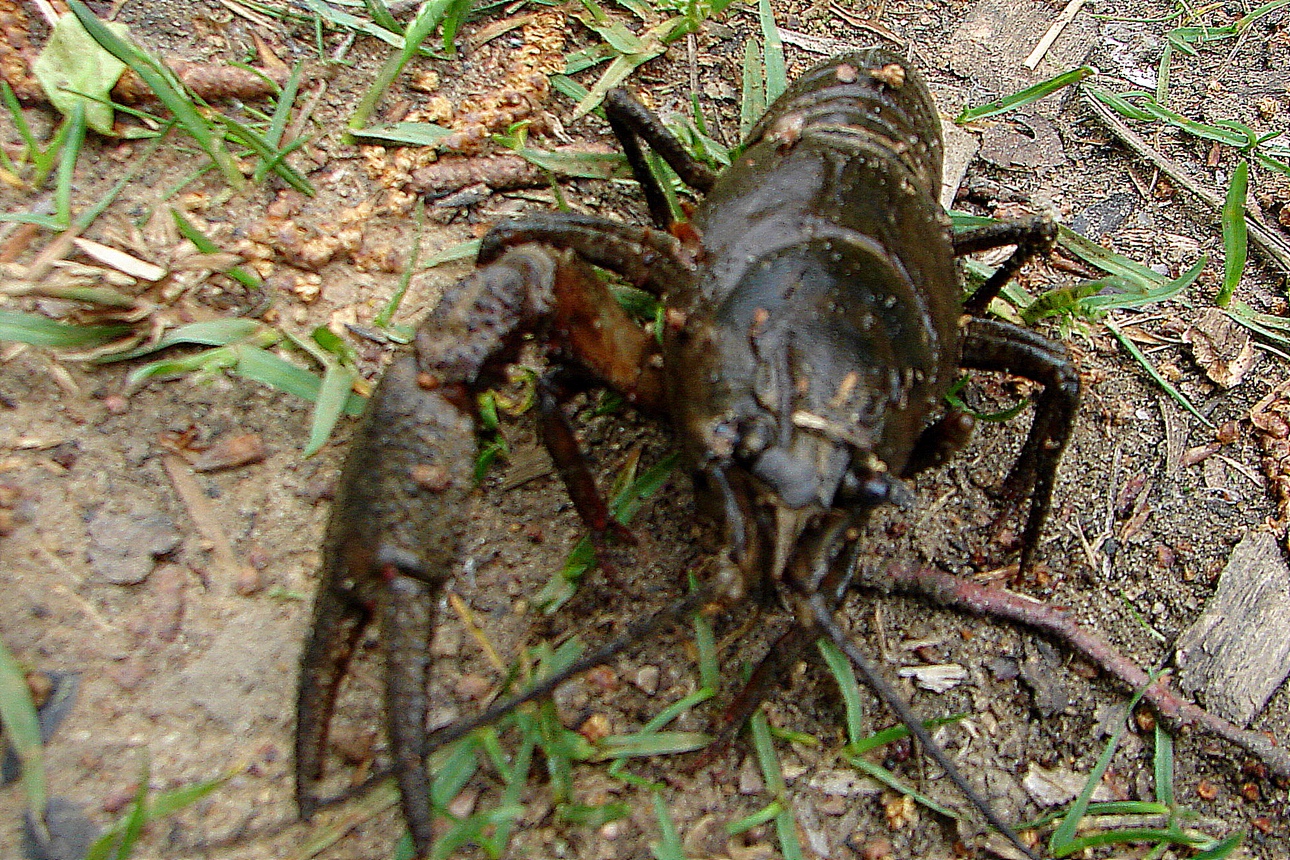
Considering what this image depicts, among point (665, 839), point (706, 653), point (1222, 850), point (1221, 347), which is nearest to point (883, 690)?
point (706, 653)

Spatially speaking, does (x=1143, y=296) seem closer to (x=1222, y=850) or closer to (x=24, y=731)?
(x=1222, y=850)

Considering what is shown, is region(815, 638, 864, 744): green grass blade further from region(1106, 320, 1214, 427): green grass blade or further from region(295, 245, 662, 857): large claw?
region(1106, 320, 1214, 427): green grass blade

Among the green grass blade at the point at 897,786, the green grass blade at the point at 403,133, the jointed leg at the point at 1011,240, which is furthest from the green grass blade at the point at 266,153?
the green grass blade at the point at 897,786

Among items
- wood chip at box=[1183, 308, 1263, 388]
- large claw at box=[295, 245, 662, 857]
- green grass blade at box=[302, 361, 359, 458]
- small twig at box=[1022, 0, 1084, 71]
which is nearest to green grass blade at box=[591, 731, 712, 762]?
large claw at box=[295, 245, 662, 857]

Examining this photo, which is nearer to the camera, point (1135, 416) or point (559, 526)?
point (559, 526)

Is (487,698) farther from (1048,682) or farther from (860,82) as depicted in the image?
(860,82)

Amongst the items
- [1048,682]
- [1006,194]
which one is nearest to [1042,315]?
[1006,194]

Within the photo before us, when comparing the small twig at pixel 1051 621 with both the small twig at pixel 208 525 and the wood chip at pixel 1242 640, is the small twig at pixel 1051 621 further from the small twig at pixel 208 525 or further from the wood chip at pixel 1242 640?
the small twig at pixel 208 525
